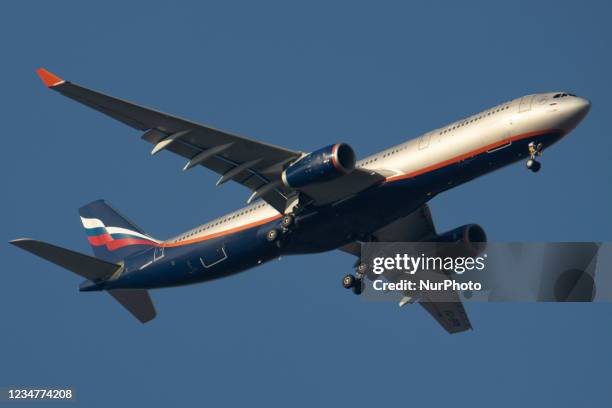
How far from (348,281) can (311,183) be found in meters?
7.65

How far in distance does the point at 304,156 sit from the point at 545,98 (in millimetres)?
9493

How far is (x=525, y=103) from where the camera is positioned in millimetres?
42719

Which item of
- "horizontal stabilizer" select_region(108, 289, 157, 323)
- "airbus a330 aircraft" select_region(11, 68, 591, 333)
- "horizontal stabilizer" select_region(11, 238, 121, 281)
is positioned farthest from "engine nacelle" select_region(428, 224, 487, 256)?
"horizontal stabilizer" select_region(11, 238, 121, 281)

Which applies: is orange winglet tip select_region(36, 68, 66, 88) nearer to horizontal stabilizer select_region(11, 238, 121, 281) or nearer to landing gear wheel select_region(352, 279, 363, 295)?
horizontal stabilizer select_region(11, 238, 121, 281)

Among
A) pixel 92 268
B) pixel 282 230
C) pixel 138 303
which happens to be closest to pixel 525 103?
pixel 282 230

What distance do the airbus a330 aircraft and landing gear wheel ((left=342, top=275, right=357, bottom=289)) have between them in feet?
0.32

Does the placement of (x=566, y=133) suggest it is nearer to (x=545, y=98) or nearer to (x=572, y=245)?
(x=545, y=98)

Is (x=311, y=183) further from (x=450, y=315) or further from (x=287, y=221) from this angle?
(x=450, y=315)

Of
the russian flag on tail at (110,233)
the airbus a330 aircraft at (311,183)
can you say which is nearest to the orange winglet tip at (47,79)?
the airbus a330 aircraft at (311,183)

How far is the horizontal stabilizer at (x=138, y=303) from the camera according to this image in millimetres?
52594

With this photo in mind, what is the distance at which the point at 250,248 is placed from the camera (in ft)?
153

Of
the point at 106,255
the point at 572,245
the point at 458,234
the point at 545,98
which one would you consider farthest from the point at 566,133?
the point at 106,255

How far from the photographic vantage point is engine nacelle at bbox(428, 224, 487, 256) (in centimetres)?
5000

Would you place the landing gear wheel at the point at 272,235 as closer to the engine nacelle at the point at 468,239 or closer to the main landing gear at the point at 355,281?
the main landing gear at the point at 355,281
